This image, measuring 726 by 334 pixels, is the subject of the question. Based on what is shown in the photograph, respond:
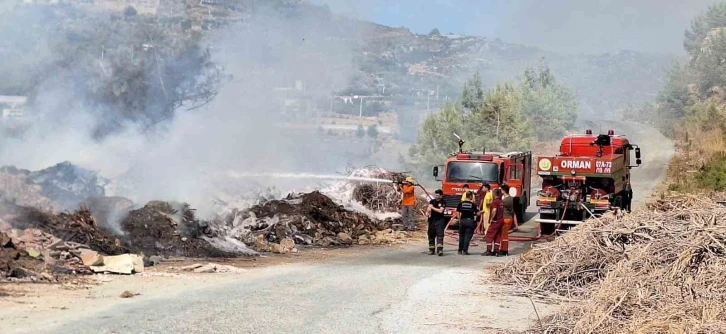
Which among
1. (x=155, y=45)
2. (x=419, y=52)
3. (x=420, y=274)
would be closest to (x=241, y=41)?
(x=155, y=45)

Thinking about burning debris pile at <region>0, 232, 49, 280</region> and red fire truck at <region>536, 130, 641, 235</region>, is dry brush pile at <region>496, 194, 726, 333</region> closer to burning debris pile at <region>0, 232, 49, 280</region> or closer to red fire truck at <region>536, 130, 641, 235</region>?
red fire truck at <region>536, 130, 641, 235</region>

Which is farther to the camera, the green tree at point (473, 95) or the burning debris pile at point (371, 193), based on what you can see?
the green tree at point (473, 95)

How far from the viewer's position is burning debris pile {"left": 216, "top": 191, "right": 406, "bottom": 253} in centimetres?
2069

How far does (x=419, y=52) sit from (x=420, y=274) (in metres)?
65.7

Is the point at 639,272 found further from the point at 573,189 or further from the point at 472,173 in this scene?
the point at 472,173

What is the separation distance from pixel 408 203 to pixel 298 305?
13045mm

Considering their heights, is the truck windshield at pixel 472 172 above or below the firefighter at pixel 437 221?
above

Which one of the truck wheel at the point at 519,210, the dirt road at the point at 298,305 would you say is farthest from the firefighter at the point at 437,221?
the truck wheel at the point at 519,210

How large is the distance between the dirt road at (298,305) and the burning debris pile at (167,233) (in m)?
2.11

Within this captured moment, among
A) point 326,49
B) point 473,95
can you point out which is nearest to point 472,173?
point 326,49

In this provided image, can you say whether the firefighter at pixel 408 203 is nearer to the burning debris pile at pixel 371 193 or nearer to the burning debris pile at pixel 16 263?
the burning debris pile at pixel 371 193

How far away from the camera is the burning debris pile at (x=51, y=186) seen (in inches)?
656

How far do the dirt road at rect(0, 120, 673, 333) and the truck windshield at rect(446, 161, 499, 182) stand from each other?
7859 millimetres

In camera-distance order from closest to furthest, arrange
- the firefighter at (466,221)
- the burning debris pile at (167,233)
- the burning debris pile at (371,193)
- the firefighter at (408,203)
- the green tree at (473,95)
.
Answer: the burning debris pile at (167,233) → the firefighter at (466,221) → the firefighter at (408,203) → the burning debris pile at (371,193) → the green tree at (473,95)
